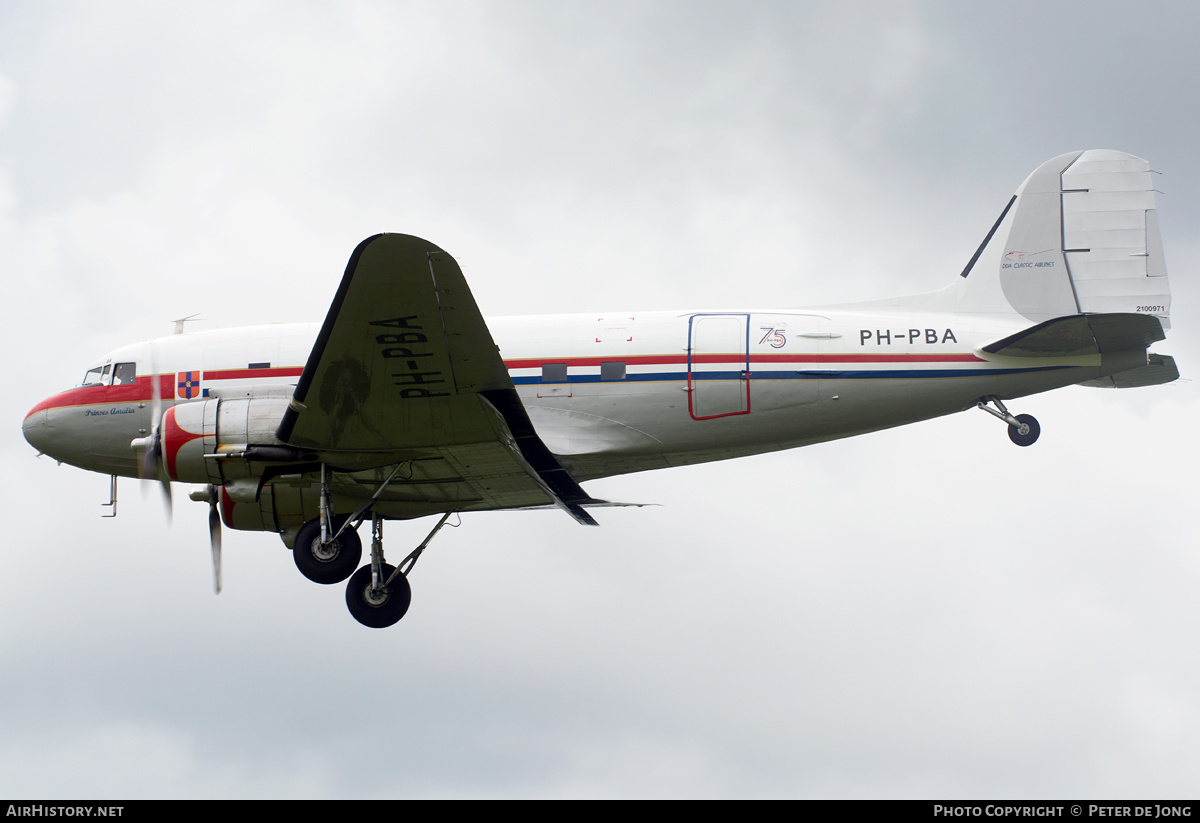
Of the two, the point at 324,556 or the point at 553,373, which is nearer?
the point at 324,556

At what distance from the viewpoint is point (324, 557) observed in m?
15.2

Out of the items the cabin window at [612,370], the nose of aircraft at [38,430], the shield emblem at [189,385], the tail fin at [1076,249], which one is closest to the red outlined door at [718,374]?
the cabin window at [612,370]

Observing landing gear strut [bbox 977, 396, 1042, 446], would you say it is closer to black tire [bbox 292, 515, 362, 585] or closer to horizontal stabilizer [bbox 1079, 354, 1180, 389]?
horizontal stabilizer [bbox 1079, 354, 1180, 389]

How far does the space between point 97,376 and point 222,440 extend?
3.55m

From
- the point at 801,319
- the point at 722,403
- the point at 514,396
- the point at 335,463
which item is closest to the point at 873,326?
the point at 801,319

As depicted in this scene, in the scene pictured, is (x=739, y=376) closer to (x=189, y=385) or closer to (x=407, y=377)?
(x=407, y=377)

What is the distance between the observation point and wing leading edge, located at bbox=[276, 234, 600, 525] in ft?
41.9

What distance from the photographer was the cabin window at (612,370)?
16.1 metres

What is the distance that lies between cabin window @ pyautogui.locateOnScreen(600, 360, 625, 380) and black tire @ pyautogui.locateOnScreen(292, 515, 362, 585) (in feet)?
13.1

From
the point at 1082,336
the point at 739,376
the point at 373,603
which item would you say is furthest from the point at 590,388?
the point at 1082,336

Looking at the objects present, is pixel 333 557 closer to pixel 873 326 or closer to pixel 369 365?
pixel 369 365

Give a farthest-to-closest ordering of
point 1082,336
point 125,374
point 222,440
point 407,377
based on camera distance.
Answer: point 125,374 → point 1082,336 → point 222,440 → point 407,377

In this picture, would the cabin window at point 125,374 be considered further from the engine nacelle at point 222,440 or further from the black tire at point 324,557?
the black tire at point 324,557
